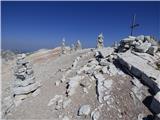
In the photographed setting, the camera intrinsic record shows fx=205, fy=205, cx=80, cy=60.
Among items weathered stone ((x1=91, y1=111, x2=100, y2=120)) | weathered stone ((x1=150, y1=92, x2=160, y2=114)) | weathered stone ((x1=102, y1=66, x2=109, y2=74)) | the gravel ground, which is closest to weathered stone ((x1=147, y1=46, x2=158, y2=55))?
weathered stone ((x1=102, y1=66, x2=109, y2=74))

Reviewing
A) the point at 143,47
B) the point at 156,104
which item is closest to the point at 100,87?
the point at 156,104

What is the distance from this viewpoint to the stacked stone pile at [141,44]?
73.1ft

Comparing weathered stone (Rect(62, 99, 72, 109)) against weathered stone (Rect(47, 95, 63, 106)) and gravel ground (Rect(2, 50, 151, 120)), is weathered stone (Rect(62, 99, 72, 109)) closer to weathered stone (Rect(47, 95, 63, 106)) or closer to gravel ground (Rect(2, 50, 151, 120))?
gravel ground (Rect(2, 50, 151, 120))

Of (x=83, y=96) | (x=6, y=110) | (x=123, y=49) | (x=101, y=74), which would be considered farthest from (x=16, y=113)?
(x=123, y=49)

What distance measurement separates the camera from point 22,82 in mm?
20250

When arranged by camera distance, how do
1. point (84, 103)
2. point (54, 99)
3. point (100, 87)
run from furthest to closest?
point (54, 99) → point (100, 87) → point (84, 103)

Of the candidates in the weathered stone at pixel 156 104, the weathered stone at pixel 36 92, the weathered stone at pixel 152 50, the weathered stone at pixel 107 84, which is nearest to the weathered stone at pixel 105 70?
the weathered stone at pixel 107 84

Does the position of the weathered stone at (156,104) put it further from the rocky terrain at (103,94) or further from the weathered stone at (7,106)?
the weathered stone at (7,106)

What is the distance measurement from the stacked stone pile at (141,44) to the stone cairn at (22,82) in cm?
1207

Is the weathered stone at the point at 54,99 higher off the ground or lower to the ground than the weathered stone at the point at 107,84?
lower

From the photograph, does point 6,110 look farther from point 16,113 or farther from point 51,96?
point 51,96

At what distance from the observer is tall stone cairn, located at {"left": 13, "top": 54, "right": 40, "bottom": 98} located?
20.1m

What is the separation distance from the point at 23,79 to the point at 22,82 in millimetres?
411

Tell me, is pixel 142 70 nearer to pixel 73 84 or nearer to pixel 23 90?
pixel 73 84
